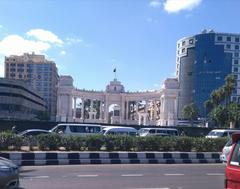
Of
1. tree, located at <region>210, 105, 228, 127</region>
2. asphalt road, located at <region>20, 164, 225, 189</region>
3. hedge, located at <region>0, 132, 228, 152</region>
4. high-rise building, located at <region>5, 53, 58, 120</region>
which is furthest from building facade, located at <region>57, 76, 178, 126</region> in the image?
asphalt road, located at <region>20, 164, 225, 189</region>

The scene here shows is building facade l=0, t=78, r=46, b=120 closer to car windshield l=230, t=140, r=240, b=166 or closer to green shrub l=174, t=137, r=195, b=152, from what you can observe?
green shrub l=174, t=137, r=195, b=152

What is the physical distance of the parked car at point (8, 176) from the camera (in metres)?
9.87

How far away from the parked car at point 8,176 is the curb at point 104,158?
813cm

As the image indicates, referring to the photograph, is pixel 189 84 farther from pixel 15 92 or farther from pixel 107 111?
pixel 15 92

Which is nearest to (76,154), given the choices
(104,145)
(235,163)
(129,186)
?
(104,145)

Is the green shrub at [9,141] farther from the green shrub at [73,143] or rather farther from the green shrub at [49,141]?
the green shrub at [73,143]

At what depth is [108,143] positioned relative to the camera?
23031mm

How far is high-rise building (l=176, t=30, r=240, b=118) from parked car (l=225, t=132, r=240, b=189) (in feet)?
426

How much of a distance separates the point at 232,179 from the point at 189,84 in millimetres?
144400

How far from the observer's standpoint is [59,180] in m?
13.4

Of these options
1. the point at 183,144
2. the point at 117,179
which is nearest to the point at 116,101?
the point at 183,144

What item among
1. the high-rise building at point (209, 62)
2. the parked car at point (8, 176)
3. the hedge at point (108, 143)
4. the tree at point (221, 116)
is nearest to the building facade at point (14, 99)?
the high-rise building at point (209, 62)

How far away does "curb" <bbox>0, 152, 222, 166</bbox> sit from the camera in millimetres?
18672

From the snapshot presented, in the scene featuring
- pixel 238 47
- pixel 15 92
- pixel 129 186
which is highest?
pixel 238 47
